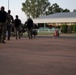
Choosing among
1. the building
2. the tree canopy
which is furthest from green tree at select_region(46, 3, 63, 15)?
the building

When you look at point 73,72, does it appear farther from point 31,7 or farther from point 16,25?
point 31,7

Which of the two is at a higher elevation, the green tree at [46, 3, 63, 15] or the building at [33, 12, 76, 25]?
the green tree at [46, 3, 63, 15]

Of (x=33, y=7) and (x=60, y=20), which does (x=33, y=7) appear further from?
(x=60, y=20)

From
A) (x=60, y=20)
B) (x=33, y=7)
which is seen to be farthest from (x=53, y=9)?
(x=60, y=20)

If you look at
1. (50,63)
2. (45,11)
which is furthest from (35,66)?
(45,11)

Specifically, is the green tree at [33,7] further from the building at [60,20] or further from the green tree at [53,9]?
the building at [60,20]

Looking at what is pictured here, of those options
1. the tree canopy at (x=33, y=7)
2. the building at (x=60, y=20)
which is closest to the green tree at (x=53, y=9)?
the tree canopy at (x=33, y=7)

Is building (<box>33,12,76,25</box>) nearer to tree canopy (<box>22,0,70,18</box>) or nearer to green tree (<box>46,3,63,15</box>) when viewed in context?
tree canopy (<box>22,0,70,18</box>)

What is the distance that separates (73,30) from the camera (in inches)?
1897

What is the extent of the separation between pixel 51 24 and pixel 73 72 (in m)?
66.4

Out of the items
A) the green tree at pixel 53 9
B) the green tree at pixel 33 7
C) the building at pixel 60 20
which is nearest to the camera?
the building at pixel 60 20

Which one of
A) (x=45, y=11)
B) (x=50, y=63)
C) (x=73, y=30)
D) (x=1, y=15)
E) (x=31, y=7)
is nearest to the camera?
(x=50, y=63)

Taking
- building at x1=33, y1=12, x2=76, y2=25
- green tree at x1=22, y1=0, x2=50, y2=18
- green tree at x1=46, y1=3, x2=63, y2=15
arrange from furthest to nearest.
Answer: green tree at x1=46, y1=3, x2=63, y2=15 → green tree at x1=22, y1=0, x2=50, y2=18 → building at x1=33, y1=12, x2=76, y2=25

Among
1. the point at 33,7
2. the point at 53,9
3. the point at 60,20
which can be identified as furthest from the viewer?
the point at 53,9
